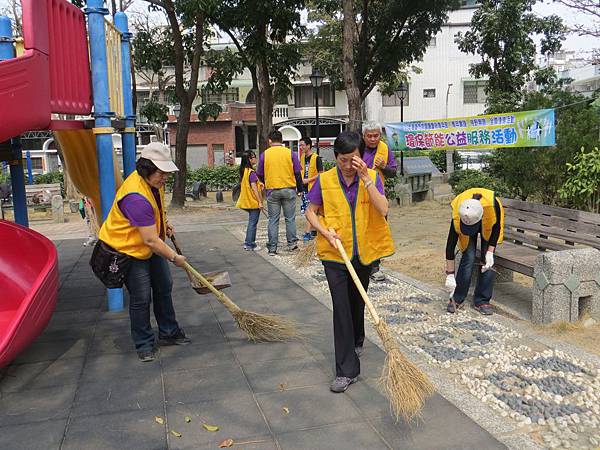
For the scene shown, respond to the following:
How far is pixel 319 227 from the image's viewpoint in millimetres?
3207

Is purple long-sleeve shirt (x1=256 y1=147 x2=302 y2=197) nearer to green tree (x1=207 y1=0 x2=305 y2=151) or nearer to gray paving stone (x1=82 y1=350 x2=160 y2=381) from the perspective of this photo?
gray paving stone (x1=82 y1=350 x2=160 y2=381)

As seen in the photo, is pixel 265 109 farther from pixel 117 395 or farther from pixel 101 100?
pixel 117 395

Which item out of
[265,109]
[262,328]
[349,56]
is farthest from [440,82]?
[262,328]

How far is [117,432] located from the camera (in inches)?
114

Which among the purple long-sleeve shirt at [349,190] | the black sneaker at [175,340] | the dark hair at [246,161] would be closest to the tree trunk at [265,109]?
the dark hair at [246,161]

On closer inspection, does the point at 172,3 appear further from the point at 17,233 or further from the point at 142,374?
the point at 142,374

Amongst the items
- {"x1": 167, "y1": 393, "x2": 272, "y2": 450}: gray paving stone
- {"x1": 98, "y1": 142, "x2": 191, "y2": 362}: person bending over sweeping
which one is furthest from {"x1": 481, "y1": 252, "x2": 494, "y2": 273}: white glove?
{"x1": 98, "y1": 142, "x2": 191, "y2": 362}: person bending over sweeping

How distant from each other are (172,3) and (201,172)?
31.8 feet

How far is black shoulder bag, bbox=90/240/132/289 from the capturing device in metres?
3.69

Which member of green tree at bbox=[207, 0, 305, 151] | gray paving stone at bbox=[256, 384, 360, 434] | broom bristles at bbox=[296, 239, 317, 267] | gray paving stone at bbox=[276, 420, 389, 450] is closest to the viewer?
gray paving stone at bbox=[276, 420, 389, 450]

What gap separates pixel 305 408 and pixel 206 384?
0.73 meters

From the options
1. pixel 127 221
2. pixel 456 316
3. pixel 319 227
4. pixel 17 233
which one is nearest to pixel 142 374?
pixel 127 221

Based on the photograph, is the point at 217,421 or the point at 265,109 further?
the point at 265,109

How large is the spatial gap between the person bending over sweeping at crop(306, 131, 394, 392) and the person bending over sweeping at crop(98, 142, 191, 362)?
3.41 feet
